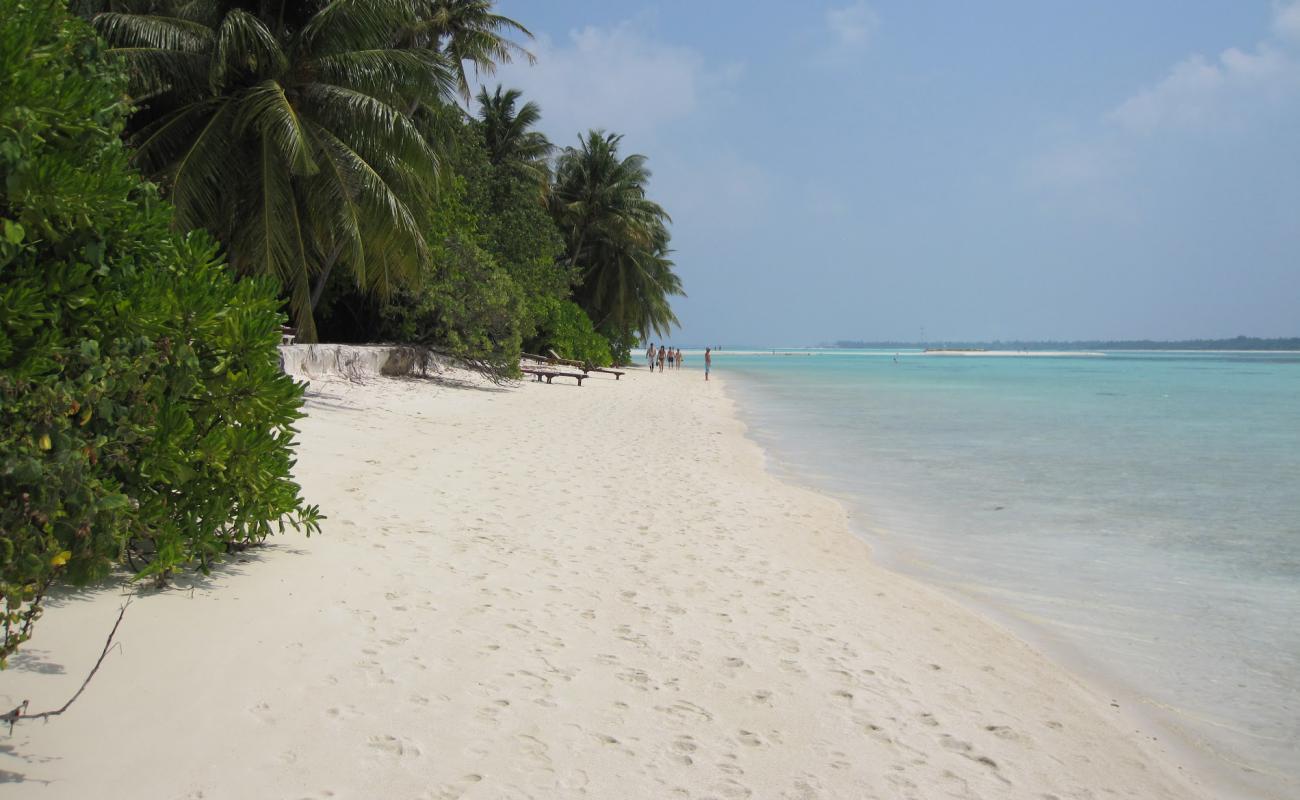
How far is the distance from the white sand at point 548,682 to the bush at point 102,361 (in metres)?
0.43

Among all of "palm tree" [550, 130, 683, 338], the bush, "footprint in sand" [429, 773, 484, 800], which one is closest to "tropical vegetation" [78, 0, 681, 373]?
the bush

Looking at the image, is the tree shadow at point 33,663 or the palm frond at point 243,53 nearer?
the tree shadow at point 33,663

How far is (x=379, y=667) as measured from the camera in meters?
3.65

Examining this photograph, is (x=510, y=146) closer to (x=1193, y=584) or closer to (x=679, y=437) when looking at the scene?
(x=679, y=437)

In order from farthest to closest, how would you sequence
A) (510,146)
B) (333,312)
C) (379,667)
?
(510,146), (333,312), (379,667)

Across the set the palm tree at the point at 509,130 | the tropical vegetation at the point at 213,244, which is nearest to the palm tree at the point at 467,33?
the tropical vegetation at the point at 213,244

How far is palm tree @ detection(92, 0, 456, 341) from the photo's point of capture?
1242 cm

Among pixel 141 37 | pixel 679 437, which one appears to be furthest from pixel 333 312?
pixel 679 437

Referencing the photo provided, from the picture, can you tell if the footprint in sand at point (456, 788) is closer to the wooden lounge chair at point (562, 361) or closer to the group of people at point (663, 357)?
the wooden lounge chair at point (562, 361)

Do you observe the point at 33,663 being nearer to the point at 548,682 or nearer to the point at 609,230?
the point at 548,682

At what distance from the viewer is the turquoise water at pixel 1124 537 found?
4711 millimetres

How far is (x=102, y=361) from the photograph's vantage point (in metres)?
3.32

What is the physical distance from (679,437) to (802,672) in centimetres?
979

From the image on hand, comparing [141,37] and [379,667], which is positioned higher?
[141,37]
